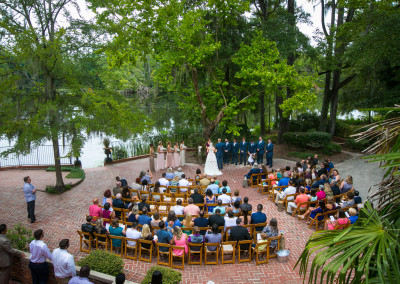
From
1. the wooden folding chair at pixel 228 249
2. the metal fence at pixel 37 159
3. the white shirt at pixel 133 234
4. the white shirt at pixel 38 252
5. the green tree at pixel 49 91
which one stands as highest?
the green tree at pixel 49 91

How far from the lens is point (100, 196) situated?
1324 cm

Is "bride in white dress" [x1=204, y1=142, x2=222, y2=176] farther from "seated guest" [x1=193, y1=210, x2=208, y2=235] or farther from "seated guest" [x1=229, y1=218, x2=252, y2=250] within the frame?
"seated guest" [x1=229, y1=218, x2=252, y2=250]

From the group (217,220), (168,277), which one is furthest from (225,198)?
(168,277)

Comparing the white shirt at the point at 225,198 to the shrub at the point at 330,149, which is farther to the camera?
the shrub at the point at 330,149

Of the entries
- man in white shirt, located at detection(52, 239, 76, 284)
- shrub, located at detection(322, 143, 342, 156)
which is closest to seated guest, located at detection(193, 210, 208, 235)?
man in white shirt, located at detection(52, 239, 76, 284)

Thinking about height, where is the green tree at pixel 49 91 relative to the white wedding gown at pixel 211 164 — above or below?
above

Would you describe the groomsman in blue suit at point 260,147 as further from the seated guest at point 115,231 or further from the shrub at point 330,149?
the seated guest at point 115,231

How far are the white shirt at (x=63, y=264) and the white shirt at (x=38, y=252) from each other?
0.50m

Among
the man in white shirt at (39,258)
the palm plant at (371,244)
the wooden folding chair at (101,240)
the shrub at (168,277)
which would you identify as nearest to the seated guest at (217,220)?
the shrub at (168,277)

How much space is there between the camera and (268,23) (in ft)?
60.1

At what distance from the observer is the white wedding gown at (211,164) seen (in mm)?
15891

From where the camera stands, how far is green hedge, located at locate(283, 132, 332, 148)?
19.7 m

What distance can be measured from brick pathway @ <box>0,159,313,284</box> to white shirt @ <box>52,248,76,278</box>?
1.54 metres

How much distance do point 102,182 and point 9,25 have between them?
7.84 metres
